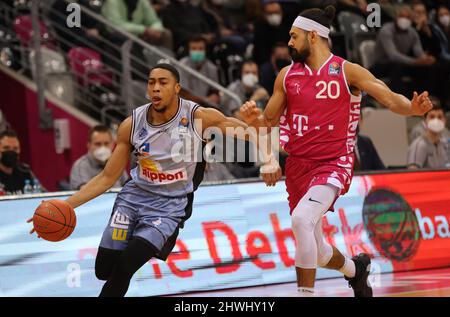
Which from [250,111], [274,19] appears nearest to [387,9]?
[274,19]

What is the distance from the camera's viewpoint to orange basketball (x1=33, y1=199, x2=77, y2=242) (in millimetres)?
8359

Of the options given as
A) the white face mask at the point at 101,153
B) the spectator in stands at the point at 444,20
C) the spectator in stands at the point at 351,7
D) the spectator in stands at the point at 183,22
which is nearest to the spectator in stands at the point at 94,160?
the white face mask at the point at 101,153

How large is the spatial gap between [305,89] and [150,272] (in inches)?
115

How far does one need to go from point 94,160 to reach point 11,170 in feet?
3.17

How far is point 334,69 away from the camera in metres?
8.94

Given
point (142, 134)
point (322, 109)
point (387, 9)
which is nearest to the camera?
point (142, 134)

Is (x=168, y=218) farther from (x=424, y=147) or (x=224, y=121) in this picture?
(x=424, y=147)

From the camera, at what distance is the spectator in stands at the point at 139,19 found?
15.6 m

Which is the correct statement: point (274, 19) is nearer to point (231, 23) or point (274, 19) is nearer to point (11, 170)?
point (231, 23)

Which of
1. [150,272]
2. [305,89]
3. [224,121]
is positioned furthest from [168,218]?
[150,272]

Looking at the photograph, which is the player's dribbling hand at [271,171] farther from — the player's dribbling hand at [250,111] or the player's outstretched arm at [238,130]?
the player's dribbling hand at [250,111]

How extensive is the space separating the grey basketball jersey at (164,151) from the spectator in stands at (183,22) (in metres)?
7.74

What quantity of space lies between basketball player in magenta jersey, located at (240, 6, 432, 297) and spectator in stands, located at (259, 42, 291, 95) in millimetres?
6493
